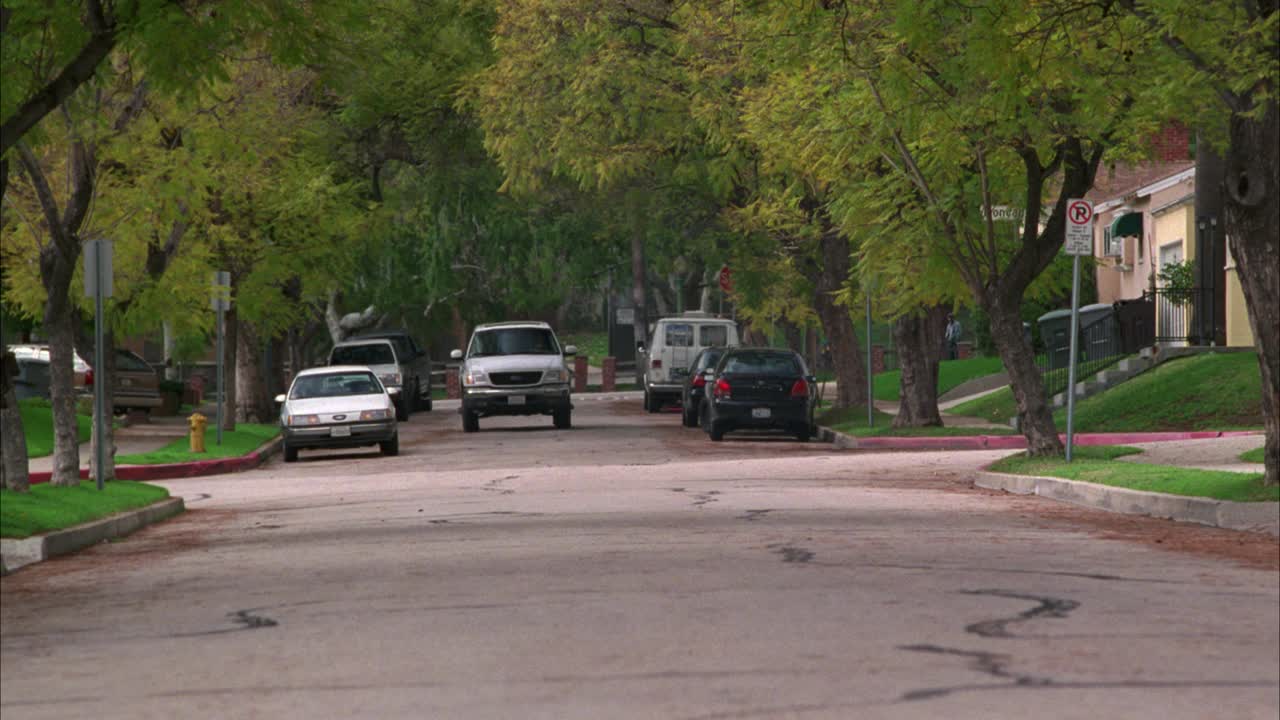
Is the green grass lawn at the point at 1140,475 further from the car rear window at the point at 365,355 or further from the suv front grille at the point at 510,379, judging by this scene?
the car rear window at the point at 365,355

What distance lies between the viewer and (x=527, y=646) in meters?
9.46

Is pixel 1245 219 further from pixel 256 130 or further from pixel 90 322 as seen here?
pixel 90 322

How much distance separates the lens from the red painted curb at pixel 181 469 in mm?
28344

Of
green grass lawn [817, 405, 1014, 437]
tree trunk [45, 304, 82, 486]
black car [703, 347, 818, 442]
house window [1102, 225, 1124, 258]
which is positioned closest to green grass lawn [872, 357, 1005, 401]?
house window [1102, 225, 1124, 258]

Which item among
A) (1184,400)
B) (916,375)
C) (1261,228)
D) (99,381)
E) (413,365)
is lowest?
(1184,400)

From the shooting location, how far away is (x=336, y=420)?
108 feet

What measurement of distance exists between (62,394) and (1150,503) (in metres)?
12.1

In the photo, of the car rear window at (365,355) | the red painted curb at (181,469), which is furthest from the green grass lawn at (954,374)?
the red painted curb at (181,469)

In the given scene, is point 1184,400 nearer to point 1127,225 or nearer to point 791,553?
point 1127,225

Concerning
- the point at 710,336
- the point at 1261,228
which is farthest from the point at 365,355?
the point at 1261,228

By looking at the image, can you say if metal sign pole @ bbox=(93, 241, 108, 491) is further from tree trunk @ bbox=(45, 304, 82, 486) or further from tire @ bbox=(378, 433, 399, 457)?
tire @ bbox=(378, 433, 399, 457)

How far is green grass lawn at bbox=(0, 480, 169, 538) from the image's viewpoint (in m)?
16.8

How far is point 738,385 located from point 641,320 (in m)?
30.3

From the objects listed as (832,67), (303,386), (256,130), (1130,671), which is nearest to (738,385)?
(303,386)
